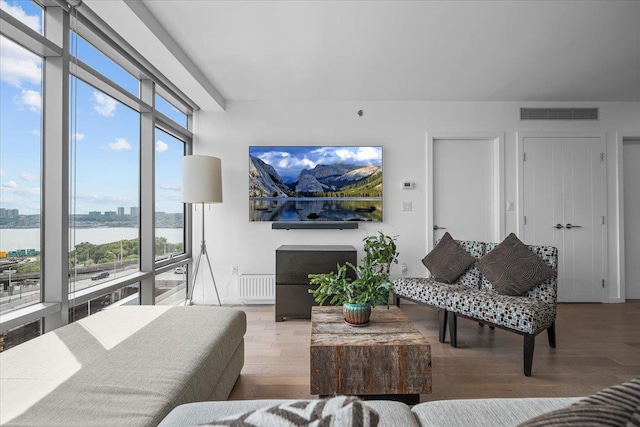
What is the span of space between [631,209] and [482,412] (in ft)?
16.3

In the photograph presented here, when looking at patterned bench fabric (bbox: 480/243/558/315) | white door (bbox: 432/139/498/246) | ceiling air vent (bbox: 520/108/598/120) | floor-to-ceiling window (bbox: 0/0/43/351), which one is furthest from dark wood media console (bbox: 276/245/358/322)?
ceiling air vent (bbox: 520/108/598/120)

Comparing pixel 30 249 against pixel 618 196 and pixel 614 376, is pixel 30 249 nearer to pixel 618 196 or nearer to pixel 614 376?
pixel 614 376

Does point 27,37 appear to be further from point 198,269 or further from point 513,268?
point 513,268

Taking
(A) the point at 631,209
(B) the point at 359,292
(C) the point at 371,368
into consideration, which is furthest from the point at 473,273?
(A) the point at 631,209

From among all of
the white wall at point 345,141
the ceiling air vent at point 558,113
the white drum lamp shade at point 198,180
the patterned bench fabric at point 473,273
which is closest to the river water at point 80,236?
the white drum lamp shade at point 198,180

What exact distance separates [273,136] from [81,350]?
321 centimetres

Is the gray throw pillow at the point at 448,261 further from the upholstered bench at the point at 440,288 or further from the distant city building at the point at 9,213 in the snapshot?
the distant city building at the point at 9,213

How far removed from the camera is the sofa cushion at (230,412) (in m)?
0.91

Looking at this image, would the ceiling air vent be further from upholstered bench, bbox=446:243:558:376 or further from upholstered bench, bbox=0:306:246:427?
upholstered bench, bbox=0:306:246:427

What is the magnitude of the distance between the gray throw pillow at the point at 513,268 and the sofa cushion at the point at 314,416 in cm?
276

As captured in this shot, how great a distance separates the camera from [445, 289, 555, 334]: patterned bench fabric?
92.9 inches

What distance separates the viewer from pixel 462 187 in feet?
13.9

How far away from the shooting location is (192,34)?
8.64 feet

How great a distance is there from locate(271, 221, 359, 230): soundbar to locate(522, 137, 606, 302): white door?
2.21 metres
